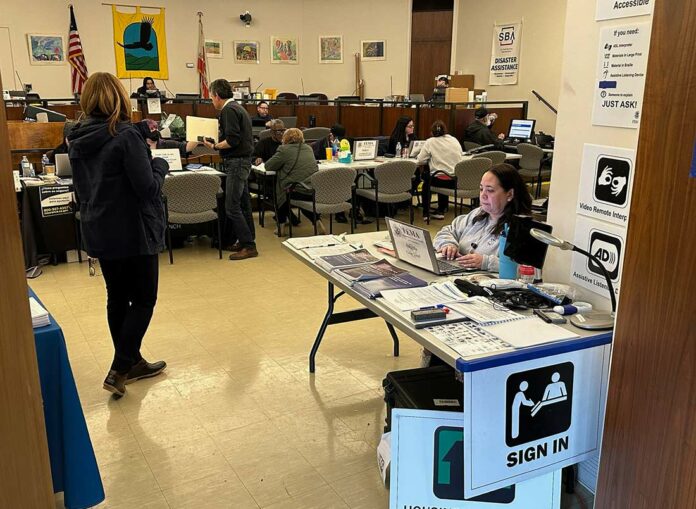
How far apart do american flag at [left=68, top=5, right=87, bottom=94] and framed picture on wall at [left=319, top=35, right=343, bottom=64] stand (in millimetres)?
4653

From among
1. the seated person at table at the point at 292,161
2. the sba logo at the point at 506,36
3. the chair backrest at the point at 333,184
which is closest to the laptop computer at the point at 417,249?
the chair backrest at the point at 333,184

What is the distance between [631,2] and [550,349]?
1.15m

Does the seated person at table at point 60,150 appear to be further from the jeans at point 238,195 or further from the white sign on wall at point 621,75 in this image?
the white sign on wall at point 621,75

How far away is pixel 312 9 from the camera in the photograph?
1283 cm

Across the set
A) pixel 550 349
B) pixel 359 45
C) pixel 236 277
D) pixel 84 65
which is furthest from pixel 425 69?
pixel 550 349

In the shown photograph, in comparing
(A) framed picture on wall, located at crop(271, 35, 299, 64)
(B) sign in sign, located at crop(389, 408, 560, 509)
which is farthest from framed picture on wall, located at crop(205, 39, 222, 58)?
(B) sign in sign, located at crop(389, 408, 560, 509)

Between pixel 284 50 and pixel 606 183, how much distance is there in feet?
38.3

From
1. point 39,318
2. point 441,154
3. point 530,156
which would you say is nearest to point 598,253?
point 39,318

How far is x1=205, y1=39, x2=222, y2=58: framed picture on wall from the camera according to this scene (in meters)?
12.2

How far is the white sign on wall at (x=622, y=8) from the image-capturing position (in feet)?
6.44

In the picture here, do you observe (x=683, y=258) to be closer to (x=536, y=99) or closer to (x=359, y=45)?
(x=536, y=99)

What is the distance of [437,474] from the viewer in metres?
2.03

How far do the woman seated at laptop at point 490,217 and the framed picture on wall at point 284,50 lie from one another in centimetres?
1077

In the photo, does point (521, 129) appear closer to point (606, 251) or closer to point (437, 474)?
point (606, 251)
